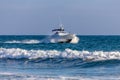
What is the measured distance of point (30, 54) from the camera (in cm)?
3778

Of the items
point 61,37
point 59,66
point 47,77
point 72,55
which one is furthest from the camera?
point 61,37

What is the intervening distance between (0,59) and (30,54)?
2.46 metres

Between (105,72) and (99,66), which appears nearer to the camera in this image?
(105,72)

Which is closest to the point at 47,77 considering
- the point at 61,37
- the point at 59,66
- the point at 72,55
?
the point at 59,66

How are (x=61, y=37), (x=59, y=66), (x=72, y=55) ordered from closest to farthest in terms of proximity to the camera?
(x=59, y=66) → (x=72, y=55) → (x=61, y=37)

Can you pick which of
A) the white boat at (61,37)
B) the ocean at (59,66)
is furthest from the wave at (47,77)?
the white boat at (61,37)

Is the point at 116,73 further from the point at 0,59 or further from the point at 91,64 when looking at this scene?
the point at 0,59

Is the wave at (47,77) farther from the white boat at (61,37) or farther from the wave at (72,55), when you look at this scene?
the white boat at (61,37)

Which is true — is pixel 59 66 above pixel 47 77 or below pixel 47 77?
above

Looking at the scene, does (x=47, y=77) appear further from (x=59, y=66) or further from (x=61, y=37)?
(x=61, y=37)

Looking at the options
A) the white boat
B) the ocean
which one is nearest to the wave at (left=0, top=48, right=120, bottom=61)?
the ocean

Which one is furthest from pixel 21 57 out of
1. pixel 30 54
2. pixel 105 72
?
pixel 105 72

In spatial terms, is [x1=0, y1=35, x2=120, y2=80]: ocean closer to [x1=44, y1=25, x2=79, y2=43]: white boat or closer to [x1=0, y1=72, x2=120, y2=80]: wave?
[x1=0, y1=72, x2=120, y2=80]: wave

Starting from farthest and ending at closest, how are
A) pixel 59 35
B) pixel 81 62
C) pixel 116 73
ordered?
pixel 59 35 → pixel 81 62 → pixel 116 73
